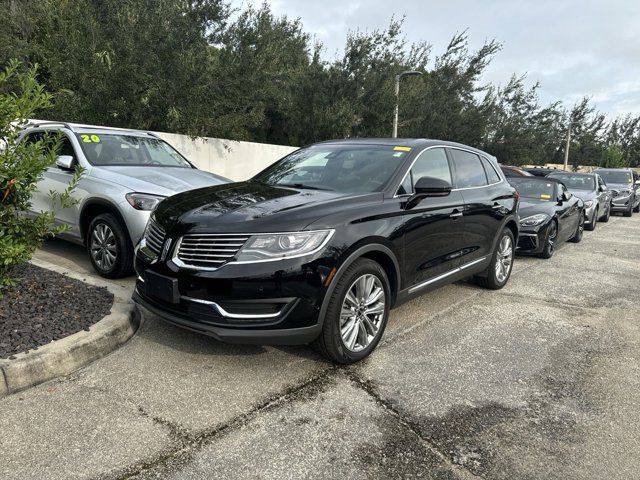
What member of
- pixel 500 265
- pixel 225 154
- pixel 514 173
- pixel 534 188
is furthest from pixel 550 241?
pixel 225 154

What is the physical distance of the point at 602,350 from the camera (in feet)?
13.8

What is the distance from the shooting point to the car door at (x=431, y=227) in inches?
160

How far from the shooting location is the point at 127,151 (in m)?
6.32

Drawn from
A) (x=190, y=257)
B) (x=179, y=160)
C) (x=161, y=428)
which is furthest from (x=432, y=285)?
(x=179, y=160)

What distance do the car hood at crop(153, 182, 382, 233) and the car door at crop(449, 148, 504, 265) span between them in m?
1.53

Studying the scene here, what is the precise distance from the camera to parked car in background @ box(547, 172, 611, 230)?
40.8 feet

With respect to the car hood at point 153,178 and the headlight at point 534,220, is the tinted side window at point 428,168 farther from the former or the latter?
the headlight at point 534,220

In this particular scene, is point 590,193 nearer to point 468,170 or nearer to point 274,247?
point 468,170

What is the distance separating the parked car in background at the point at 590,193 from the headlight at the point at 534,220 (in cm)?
433

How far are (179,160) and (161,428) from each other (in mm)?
4837

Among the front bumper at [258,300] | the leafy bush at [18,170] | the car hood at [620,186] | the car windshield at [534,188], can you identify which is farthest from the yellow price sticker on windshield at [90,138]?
the car hood at [620,186]

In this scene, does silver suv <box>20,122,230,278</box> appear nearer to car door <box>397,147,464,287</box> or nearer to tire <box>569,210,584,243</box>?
car door <box>397,147,464,287</box>

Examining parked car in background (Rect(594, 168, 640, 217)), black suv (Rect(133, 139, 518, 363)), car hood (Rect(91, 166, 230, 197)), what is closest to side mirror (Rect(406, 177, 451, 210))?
black suv (Rect(133, 139, 518, 363))

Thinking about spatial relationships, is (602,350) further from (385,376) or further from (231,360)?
(231,360)
